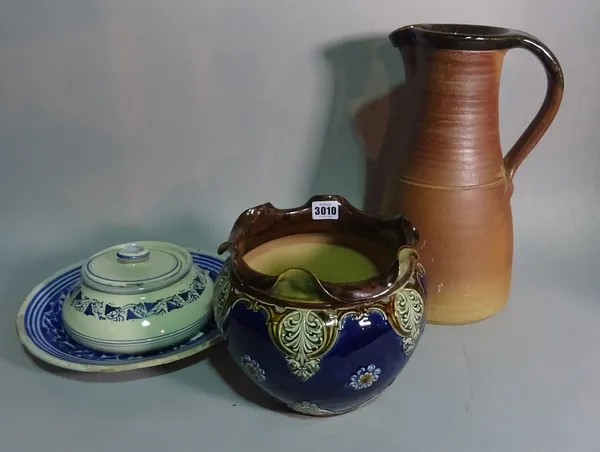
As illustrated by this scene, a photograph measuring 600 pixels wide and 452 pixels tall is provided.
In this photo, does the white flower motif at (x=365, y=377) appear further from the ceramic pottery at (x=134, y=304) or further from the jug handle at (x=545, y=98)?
the jug handle at (x=545, y=98)

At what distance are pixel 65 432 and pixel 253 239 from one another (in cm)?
24

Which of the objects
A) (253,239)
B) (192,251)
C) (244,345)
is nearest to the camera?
(244,345)

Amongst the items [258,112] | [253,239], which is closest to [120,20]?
[258,112]

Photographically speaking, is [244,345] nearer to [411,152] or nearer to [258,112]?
[411,152]

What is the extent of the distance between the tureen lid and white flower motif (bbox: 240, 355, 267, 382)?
153 mm

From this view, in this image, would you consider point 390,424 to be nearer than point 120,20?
Yes

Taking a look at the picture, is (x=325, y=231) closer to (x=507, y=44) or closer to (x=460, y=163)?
(x=460, y=163)

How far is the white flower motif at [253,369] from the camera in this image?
572mm

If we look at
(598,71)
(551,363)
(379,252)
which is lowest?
(551,363)

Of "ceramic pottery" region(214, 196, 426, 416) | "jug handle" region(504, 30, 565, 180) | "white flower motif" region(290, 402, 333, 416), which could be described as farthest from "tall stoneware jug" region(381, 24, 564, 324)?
"white flower motif" region(290, 402, 333, 416)

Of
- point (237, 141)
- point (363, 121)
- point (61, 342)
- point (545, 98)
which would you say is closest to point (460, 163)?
point (545, 98)

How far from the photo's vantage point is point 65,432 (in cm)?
60

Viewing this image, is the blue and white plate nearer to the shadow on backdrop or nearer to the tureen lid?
the tureen lid

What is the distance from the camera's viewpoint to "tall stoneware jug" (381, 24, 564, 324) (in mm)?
701
